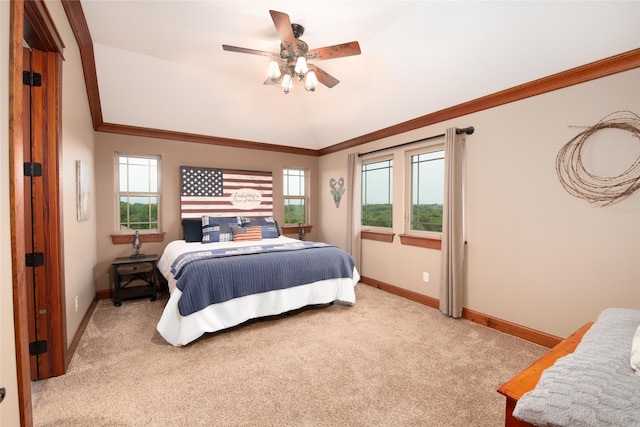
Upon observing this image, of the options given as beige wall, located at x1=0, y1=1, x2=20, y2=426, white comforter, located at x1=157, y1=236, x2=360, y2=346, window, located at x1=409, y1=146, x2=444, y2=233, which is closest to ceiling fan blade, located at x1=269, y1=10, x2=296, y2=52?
beige wall, located at x1=0, y1=1, x2=20, y2=426

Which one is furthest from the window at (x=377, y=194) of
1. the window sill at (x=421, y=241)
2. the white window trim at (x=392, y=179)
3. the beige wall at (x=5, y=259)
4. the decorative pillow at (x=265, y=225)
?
the beige wall at (x=5, y=259)

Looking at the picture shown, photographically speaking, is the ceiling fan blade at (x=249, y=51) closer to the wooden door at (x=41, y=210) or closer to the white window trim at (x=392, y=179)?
the wooden door at (x=41, y=210)

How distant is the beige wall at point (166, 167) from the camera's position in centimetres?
398

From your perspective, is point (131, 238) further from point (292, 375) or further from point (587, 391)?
point (587, 391)

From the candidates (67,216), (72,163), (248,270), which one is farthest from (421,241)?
(72,163)

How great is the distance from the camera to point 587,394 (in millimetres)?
910

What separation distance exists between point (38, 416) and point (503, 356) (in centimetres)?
325

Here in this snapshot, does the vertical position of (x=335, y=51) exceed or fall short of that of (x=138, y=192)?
it exceeds it

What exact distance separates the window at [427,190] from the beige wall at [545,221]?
1.19 feet

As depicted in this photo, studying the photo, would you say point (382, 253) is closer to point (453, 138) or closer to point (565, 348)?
point (453, 138)

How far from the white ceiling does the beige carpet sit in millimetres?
2525

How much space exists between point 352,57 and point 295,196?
9.33ft

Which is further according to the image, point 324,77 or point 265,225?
point 265,225

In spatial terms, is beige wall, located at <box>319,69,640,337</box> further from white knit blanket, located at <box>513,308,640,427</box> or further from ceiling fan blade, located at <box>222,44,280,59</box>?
ceiling fan blade, located at <box>222,44,280,59</box>
